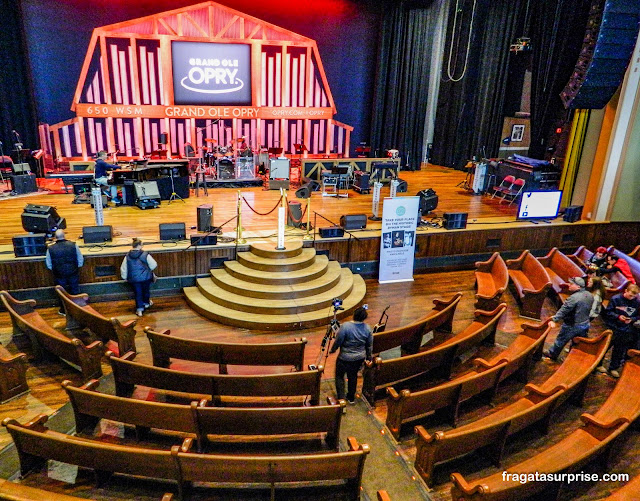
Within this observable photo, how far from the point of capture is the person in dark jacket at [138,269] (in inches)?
268

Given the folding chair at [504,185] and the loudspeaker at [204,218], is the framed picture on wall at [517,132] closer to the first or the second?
the folding chair at [504,185]

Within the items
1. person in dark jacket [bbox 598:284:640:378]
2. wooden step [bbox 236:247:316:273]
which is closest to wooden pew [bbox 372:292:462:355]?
person in dark jacket [bbox 598:284:640:378]

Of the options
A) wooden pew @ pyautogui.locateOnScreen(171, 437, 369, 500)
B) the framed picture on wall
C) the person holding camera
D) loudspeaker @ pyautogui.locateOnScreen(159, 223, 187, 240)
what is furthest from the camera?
the framed picture on wall

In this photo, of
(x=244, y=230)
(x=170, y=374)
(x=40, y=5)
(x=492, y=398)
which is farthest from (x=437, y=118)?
(x=170, y=374)

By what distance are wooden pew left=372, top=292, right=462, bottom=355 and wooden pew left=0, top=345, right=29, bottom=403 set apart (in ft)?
12.5

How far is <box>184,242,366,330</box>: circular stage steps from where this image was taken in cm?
705

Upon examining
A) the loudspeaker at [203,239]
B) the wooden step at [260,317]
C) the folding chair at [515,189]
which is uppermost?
the folding chair at [515,189]

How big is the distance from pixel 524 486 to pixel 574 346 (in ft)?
9.16

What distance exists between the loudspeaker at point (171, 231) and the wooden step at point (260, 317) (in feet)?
3.61

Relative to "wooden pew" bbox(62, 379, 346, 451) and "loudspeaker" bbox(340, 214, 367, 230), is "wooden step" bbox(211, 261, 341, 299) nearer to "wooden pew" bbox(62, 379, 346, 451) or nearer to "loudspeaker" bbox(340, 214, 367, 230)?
"loudspeaker" bbox(340, 214, 367, 230)

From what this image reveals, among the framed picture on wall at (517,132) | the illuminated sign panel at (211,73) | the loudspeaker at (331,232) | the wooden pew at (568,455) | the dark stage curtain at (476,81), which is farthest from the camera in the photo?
the framed picture on wall at (517,132)

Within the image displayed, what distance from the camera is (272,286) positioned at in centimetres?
755

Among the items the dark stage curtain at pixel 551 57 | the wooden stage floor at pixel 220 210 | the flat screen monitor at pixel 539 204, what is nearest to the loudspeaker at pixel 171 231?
the wooden stage floor at pixel 220 210

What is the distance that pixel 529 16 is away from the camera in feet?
42.6
